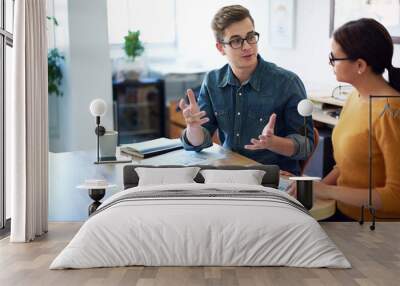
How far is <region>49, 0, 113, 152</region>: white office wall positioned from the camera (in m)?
6.06

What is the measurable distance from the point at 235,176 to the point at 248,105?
543 millimetres

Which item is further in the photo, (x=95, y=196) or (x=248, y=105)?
(x=248, y=105)

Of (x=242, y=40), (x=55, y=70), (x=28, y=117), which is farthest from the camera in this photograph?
(x=55, y=70)

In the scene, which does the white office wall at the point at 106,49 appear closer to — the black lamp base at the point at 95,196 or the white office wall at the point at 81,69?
the white office wall at the point at 81,69

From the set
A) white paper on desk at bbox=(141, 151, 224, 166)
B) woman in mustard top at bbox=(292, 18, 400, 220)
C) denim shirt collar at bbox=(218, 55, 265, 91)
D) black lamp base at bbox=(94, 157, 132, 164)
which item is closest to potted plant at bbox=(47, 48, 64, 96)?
black lamp base at bbox=(94, 157, 132, 164)

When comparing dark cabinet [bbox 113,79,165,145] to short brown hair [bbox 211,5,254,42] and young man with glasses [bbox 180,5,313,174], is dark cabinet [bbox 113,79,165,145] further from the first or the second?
short brown hair [bbox 211,5,254,42]

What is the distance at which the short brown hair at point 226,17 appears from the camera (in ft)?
17.3

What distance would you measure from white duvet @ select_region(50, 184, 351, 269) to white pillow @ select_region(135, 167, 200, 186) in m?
0.93

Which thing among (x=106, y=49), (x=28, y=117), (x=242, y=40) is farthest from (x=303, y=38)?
(x=28, y=117)

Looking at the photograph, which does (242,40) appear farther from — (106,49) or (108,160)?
(106,49)

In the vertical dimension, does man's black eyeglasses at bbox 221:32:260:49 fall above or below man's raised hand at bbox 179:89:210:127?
above

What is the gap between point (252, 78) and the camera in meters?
5.24

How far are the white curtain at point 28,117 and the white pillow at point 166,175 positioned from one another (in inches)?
24.4

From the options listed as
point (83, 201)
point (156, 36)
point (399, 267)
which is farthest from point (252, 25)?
point (156, 36)
